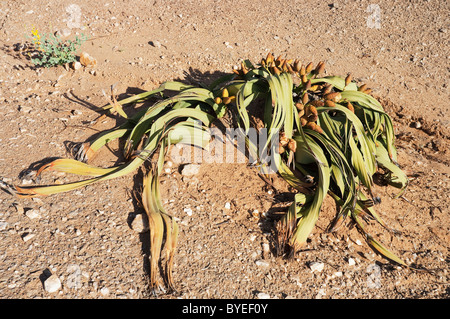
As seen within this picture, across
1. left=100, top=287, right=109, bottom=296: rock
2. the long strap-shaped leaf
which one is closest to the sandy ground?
left=100, top=287, right=109, bottom=296: rock

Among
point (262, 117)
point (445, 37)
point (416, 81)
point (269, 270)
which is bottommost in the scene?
point (269, 270)

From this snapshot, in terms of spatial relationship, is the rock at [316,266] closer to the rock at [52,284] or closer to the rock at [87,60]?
the rock at [52,284]

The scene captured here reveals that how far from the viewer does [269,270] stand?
195 centimetres

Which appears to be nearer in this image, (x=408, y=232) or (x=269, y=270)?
(x=269, y=270)

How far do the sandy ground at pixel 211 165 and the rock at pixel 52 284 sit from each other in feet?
0.08

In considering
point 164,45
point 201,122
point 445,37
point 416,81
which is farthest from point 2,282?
point 445,37

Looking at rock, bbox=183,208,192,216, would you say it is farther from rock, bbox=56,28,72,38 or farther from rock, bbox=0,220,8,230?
rock, bbox=56,28,72,38

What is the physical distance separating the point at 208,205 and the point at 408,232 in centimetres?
123

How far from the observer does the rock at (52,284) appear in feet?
5.56

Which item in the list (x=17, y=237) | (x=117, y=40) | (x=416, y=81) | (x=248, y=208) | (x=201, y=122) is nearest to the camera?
(x=17, y=237)

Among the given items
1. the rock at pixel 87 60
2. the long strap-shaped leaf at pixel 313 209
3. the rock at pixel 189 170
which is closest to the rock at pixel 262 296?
the long strap-shaped leaf at pixel 313 209

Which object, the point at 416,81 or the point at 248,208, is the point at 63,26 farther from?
the point at 416,81

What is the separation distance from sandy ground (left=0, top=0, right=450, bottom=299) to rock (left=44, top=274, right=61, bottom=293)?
0.08ft

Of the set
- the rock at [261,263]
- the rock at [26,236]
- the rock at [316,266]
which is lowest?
the rock at [26,236]
